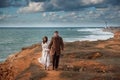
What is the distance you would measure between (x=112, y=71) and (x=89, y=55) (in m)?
6.17

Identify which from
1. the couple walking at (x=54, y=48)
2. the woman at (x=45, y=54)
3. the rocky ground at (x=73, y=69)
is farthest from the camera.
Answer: the woman at (x=45, y=54)

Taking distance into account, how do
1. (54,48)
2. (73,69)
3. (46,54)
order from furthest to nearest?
(73,69), (46,54), (54,48)

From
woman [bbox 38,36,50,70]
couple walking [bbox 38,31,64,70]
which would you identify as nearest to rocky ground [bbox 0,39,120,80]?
woman [bbox 38,36,50,70]

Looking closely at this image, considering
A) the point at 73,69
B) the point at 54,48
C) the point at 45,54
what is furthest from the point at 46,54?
the point at 73,69

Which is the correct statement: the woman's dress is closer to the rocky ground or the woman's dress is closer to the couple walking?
the couple walking

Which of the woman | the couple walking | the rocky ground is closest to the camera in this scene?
the rocky ground

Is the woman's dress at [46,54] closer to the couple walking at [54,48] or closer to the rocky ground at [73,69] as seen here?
the couple walking at [54,48]

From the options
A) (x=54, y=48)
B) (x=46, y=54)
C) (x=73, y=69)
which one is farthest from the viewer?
(x=73, y=69)

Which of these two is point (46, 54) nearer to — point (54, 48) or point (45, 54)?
point (45, 54)

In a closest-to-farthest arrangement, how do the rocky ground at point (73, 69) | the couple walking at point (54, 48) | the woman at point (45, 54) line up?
the rocky ground at point (73, 69)
the couple walking at point (54, 48)
the woman at point (45, 54)

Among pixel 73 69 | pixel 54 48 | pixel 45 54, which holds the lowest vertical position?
pixel 73 69

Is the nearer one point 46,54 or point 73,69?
point 46,54

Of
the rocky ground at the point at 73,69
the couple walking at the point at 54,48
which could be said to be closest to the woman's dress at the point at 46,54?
the couple walking at the point at 54,48

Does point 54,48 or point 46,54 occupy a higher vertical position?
Result: point 54,48
